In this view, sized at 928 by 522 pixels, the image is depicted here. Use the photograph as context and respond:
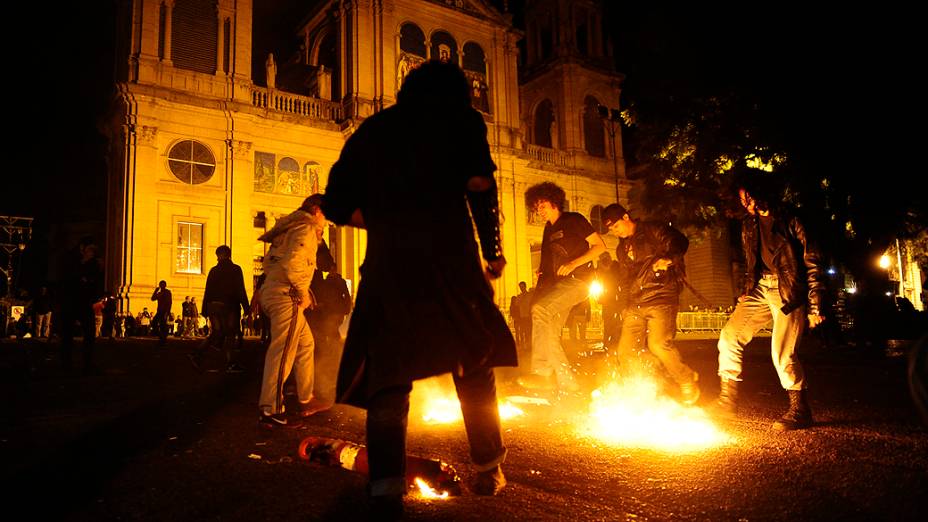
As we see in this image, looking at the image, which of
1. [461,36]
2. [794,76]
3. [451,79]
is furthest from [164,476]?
[461,36]

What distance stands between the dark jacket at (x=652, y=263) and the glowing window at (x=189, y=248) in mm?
22968

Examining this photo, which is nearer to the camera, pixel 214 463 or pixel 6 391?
pixel 214 463

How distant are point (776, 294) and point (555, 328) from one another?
1.87 m

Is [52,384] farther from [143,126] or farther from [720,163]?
[143,126]

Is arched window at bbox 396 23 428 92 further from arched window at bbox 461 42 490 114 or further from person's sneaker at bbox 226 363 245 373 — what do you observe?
person's sneaker at bbox 226 363 245 373

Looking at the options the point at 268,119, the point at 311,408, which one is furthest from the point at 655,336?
the point at 268,119

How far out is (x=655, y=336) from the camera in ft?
19.0

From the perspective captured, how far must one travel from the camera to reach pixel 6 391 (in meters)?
7.28

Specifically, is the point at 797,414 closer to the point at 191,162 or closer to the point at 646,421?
the point at 646,421

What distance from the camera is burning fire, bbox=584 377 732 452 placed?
4367 millimetres

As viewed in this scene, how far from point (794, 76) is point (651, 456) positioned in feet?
32.4

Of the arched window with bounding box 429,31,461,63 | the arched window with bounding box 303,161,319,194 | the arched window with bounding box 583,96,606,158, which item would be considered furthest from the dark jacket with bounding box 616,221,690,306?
the arched window with bounding box 583,96,606,158

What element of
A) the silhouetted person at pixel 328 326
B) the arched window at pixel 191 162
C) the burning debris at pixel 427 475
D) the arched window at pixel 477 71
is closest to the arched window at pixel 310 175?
the arched window at pixel 191 162

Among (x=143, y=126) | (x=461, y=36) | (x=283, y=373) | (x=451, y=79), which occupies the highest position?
(x=461, y=36)
